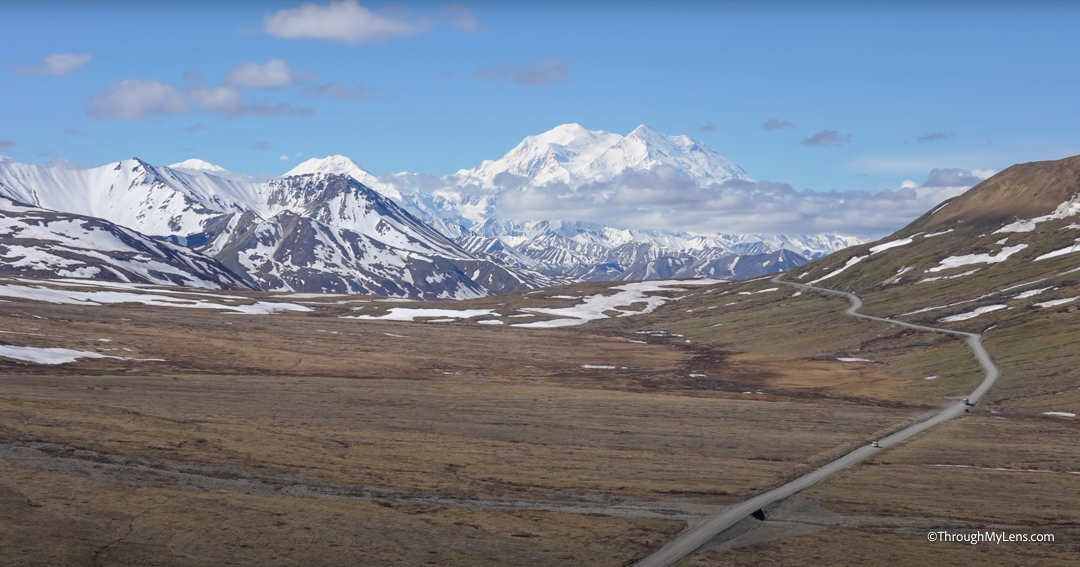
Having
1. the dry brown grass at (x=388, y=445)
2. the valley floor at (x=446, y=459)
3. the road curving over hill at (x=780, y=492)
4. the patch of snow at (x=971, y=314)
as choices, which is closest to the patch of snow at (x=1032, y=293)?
the patch of snow at (x=971, y=314)

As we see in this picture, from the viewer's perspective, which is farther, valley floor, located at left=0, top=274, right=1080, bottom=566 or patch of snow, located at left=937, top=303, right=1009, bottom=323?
patch of snow, located at left=937, top=303, right=1009, bottom=323

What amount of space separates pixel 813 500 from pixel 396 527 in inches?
1050

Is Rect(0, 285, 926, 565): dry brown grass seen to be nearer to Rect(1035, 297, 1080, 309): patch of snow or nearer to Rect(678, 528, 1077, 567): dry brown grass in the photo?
Rect(678, 528, 1077, 567): dry brown grass

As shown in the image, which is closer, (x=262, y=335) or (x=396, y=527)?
(x=396, y=527)

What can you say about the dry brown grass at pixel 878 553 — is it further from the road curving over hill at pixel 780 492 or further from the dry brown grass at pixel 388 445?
the dry brown grass at pixel 388 445

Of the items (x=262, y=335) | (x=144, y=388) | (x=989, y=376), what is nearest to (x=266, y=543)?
(x=144, y=388)

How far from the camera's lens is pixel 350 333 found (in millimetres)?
176875

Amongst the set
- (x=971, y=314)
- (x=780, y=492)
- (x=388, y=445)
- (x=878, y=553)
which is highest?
(x=971, y=314)

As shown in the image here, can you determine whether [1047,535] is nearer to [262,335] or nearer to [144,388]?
[144,388]

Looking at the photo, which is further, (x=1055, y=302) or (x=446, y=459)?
(x=1055, y=302)

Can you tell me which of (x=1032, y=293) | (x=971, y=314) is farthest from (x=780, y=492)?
(x=1032, y=293)

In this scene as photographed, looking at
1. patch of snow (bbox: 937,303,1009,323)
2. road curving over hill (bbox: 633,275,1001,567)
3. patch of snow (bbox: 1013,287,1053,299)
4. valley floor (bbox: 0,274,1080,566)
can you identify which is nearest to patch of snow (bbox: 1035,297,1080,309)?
patch of snow (bbox: 937,303,1009,323)

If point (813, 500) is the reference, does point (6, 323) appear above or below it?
above

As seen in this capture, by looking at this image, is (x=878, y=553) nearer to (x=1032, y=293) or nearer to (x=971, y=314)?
(x=971, y=314)
